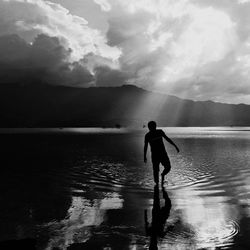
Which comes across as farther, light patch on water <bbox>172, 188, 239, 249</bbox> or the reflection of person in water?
the reflection of person in water

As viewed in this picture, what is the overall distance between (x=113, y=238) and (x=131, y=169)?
499 inches

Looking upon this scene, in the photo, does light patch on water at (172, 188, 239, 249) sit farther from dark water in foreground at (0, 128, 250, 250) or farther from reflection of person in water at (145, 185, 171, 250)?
reflection of person in water at (145, 185, 171, 250)

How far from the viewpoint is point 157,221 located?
8.59 metres

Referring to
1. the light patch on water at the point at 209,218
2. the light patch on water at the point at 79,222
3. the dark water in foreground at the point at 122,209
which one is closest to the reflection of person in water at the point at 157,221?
the dark water in foreground at the point at 122,209

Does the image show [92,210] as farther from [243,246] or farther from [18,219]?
[243,246]

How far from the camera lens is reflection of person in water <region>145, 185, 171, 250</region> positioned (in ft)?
23.7

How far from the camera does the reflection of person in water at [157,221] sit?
7.21m

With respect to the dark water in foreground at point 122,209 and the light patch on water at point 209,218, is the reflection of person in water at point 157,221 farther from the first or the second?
the light patch on water at point 209,218

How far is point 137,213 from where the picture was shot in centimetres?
952

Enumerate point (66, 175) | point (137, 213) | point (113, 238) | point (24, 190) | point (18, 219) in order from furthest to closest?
point (66, 175)
point (24, 190)
point (137, 213)
point (18, 219)
point (113, 238)

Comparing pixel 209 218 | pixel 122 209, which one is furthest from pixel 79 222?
pixel 209 218

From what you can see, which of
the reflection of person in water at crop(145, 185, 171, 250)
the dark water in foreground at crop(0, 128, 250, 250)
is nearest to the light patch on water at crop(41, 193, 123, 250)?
the dark water in foreground at crop(0, 128, 250, 250)

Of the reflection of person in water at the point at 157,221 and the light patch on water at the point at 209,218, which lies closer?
the light patch on water at the point at 209,218

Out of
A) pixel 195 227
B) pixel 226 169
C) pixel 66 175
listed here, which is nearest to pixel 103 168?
pixel 66 175
